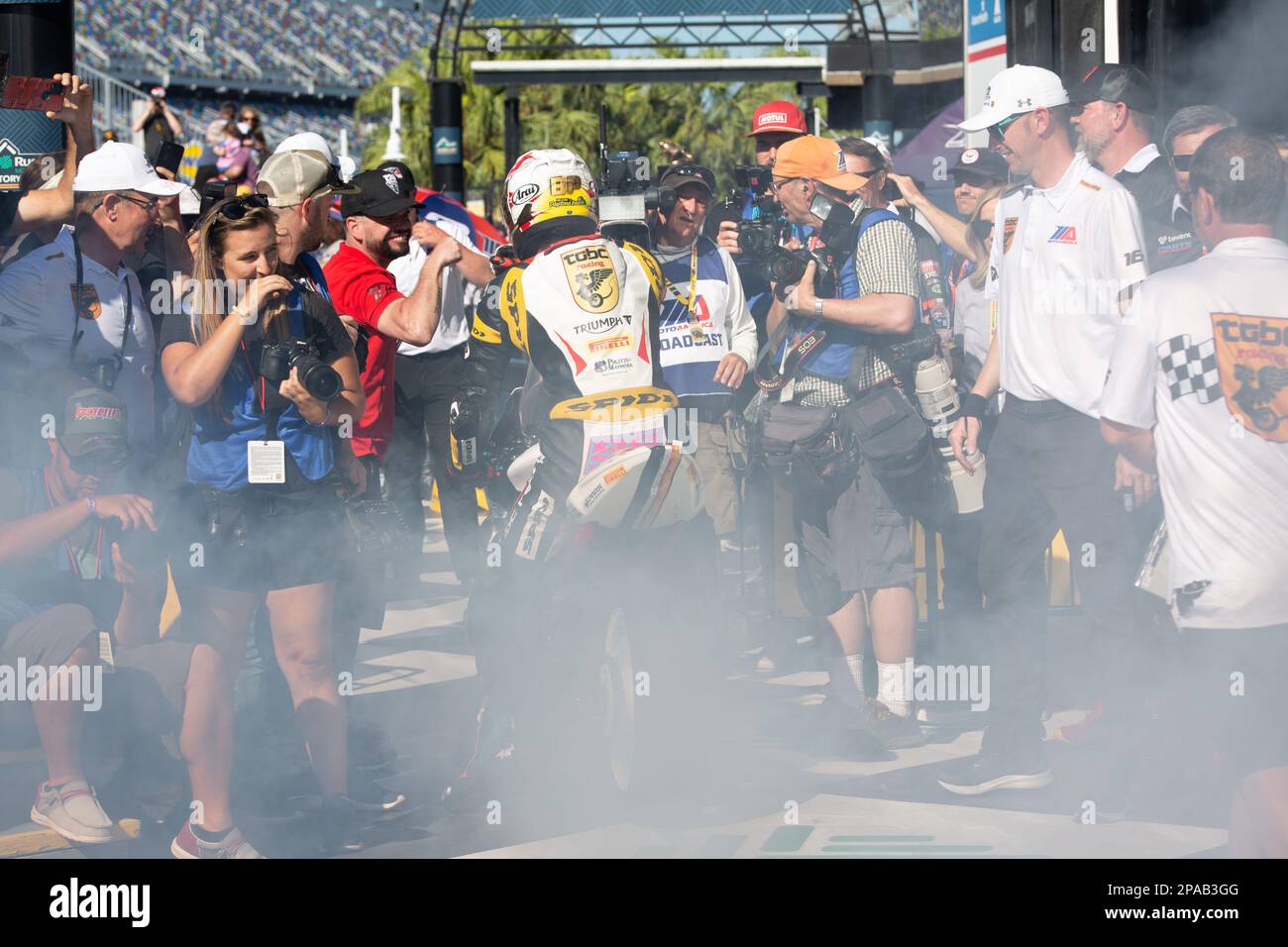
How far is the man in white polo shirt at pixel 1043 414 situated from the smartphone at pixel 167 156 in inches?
131

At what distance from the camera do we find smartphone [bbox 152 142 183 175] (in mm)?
6406

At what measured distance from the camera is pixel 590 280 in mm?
4352

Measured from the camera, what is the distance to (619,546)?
4465mm

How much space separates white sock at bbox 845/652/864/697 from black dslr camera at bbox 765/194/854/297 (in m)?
1.25

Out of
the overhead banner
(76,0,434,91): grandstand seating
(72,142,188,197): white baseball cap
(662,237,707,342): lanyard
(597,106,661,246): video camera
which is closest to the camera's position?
(72,142,188,197): white baseball cap

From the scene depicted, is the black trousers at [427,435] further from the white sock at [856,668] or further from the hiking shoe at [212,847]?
the hiking shoe at [212,847]

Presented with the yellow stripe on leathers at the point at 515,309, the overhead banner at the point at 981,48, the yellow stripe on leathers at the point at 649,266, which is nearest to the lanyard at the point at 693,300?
the yellow stripe on leathers at the point at 649,266

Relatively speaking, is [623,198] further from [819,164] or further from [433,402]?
[433,402]

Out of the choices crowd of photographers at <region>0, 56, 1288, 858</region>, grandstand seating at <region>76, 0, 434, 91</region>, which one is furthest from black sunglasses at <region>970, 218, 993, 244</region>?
grandstand seating at <region>76, 0, 434, 91</region>

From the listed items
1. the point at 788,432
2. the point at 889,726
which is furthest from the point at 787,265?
the point at 889,726

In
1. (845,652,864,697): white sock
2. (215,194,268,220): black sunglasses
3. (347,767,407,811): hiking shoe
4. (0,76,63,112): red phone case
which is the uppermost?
(0,76,63,112): red phone case

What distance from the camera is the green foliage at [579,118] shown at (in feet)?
124

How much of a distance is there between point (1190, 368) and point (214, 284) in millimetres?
2458
